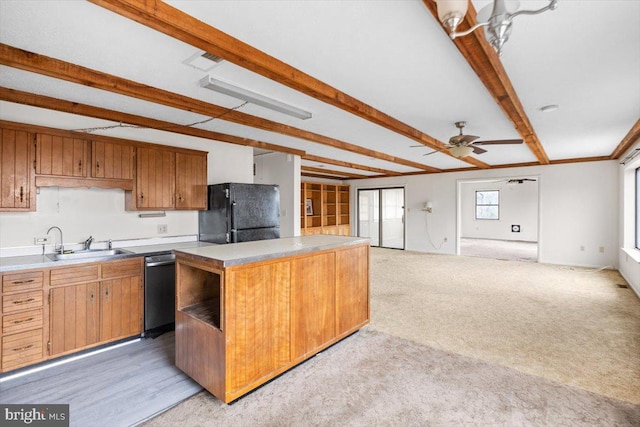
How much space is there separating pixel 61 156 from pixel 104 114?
1.99ft

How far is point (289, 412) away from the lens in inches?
77.1

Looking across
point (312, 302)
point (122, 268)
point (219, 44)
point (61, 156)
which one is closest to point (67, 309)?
point (122, 268)

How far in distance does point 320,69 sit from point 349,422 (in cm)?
245

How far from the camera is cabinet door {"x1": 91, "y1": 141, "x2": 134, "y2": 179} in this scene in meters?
3.08

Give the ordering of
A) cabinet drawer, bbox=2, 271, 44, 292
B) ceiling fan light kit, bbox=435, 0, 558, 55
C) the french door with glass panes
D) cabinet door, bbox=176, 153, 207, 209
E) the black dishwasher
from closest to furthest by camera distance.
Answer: ceiling fan light kit, bbox=435, 0, 558, 55 < cabinet drawer, bbox=2, 271, 44, 292 < the black dishwasher < cabinet door, bbox=176, 153, 207, 209 < the french door with glass panes

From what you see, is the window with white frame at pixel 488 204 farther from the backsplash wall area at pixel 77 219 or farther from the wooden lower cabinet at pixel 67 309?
the wooden lower cabinet at pixel 67 309

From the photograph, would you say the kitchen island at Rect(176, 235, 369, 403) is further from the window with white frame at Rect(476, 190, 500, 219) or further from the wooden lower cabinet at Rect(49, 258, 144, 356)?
the window with white frame at Rect(476, 190, 500, 219)

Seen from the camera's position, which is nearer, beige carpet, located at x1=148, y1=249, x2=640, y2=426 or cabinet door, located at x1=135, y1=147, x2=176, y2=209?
beige carpet, located at x1=148, y1=249, x2=640, y2=426

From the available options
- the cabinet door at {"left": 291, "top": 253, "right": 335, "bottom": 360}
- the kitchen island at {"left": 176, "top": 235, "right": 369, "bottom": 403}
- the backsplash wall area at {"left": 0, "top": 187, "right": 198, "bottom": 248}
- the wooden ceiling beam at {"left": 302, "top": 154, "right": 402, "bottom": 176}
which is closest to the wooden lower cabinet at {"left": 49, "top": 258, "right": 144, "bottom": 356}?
the backsplash wall area at {"left": 0, "top": 187, "right": 198, "bottom": 248}

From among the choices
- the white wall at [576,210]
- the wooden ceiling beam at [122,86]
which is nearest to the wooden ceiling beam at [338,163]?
the wooden ceiling beam at [122,86]

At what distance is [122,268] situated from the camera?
9.61 feet

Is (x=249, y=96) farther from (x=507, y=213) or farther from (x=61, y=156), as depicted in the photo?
(x=507, y=213)

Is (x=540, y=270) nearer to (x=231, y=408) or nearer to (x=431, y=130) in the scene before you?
(x=431, y=130)

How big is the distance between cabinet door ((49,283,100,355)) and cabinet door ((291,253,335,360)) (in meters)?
1.86
